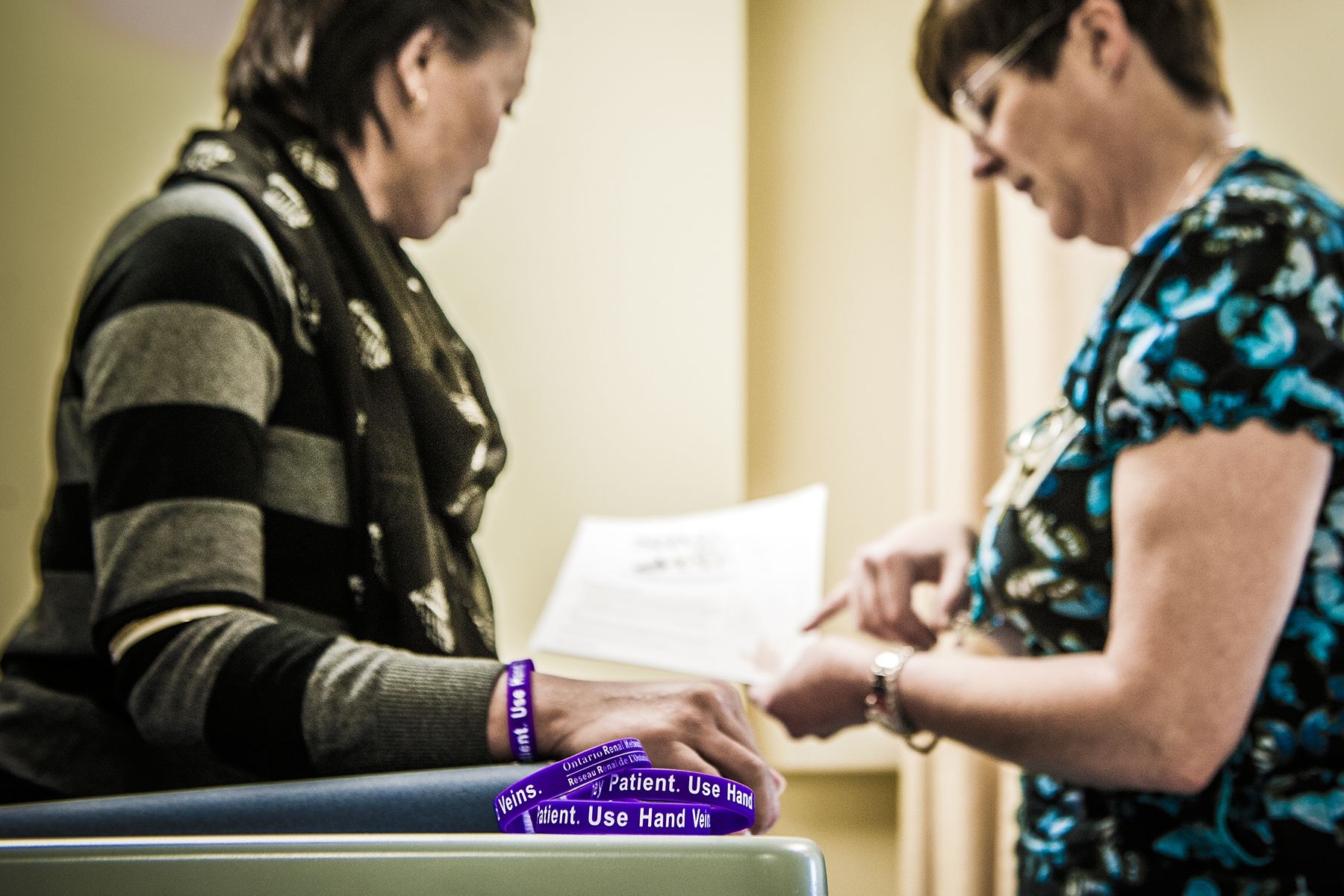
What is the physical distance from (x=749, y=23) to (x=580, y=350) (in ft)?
2.37

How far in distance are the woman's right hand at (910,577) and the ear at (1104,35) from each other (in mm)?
466

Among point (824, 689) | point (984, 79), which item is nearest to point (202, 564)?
point (824, 689)

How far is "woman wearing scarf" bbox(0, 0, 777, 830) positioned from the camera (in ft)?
1.65

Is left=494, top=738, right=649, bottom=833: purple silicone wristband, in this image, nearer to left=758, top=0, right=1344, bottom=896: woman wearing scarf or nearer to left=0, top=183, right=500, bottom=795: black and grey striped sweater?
left=0, top=183, right=500, bottom=795: black and grey striped sweater

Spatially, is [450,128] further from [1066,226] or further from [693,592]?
[1066,226]

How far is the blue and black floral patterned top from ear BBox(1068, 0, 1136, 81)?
19cm

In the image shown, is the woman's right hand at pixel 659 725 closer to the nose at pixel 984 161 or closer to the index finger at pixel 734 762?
the index finger at pixel 734 762

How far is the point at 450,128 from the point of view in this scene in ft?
2.43

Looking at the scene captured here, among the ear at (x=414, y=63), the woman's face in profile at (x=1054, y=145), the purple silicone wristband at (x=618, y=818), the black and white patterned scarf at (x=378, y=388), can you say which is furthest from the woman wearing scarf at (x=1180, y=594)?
the ear at (x=414, y=63)

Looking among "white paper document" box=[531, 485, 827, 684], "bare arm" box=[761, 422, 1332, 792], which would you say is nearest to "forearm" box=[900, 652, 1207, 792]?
"bare arm" box=[761, 422, 1332, 792]

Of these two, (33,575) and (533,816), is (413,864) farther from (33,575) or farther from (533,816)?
(33,575)

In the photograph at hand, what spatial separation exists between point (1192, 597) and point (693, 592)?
354 millimetres

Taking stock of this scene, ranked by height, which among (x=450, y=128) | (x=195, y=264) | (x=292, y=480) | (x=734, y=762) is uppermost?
(x=450, y=128)

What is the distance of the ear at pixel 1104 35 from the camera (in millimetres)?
923
